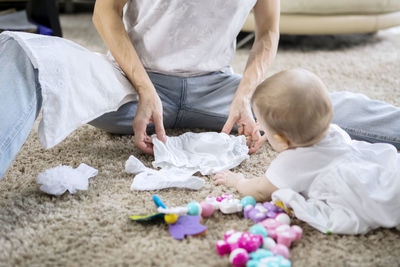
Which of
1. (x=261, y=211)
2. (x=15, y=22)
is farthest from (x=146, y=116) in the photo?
(x=15, y=22)

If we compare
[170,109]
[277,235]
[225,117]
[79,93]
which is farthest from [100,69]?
[277,235]

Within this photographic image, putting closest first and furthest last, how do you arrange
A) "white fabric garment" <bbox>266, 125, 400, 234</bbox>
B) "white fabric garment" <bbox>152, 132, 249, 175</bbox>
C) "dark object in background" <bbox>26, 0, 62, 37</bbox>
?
"white fabric garment" <bbox>266, 125, 400, 234</bbox> < "white fabric garment" <bbox>152, 132, 249, 175</bbox> < "dark object in background" <bbox>26, 0, 62, 37</bbox>

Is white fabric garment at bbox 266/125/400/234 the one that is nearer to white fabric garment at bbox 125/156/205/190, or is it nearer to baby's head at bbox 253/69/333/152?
baby's head at bbox 253/69/333/152

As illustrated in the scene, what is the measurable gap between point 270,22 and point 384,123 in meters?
0.40

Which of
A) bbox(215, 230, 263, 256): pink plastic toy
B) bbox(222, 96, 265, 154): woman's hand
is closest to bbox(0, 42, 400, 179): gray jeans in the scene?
bbox(222, 96, 265, 154): woman's hand

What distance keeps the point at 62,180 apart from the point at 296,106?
50cm

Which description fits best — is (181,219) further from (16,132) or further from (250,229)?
(16,132)

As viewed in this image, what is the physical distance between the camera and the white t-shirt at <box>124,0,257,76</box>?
3.65 ft

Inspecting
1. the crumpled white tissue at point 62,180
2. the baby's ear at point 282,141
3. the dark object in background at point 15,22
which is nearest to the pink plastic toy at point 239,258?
the baby's ear at point 282,141

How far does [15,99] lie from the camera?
0.89 meters

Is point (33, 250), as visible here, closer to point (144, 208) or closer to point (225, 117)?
point (144, 208)

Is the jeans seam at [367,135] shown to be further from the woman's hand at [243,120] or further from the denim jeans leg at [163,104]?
the denim jeans leg at [163,104]

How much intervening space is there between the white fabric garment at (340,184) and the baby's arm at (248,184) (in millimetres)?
27

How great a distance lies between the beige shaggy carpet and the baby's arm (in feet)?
0.09
